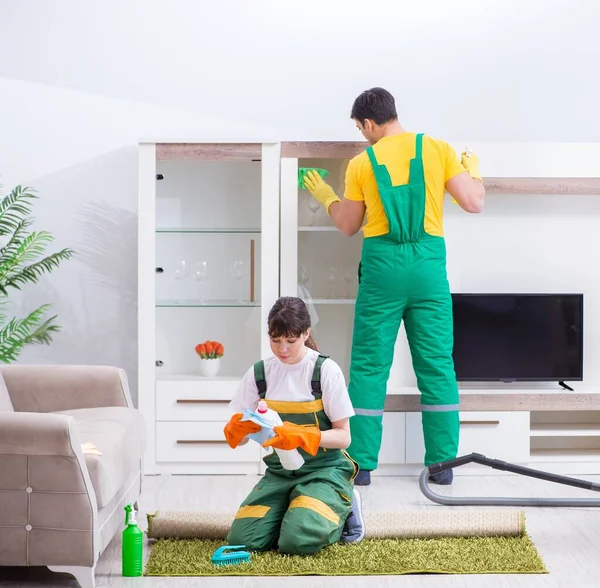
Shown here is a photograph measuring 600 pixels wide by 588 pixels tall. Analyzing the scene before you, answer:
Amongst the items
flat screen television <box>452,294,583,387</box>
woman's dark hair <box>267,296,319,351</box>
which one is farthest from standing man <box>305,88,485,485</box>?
woman's dark hair <box>267,296,319,351</box>

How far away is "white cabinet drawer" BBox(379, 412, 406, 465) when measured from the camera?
4379 mm

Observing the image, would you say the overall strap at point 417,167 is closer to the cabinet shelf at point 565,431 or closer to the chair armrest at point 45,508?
the cabinet shelf at point 565,431

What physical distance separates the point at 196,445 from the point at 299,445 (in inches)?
61.3

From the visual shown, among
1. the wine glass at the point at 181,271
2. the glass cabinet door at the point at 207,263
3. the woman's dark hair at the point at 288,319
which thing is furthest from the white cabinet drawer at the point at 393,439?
the woman's dark hair at the point at 288,319

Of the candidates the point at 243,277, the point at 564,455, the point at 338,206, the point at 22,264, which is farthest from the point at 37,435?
the point at 564,455

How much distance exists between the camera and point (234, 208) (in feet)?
14.7

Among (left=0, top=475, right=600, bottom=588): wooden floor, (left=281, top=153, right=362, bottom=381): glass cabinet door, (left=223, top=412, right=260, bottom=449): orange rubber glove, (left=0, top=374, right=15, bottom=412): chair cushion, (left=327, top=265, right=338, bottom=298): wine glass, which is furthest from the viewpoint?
(left=327, top=265, right=338, bottom=298): wine glass

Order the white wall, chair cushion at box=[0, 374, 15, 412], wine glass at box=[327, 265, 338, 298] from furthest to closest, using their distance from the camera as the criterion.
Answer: the white wall, wine glass at box=[327, 265, 338, 298], chair cushion at box=[0, 374, 15, 412]

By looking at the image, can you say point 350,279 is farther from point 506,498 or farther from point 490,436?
point 506,498

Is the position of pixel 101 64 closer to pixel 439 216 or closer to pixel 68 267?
pixel 68 267

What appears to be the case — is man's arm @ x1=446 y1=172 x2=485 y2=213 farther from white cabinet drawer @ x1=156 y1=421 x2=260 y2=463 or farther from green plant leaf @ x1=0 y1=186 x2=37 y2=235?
green plant leaf @ x1=0 y1=186 x2=37 y2=235

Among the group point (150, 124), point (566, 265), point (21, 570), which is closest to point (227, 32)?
point (150, 124)

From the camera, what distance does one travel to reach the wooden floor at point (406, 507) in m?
2.79

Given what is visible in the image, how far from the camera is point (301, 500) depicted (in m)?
3.01
